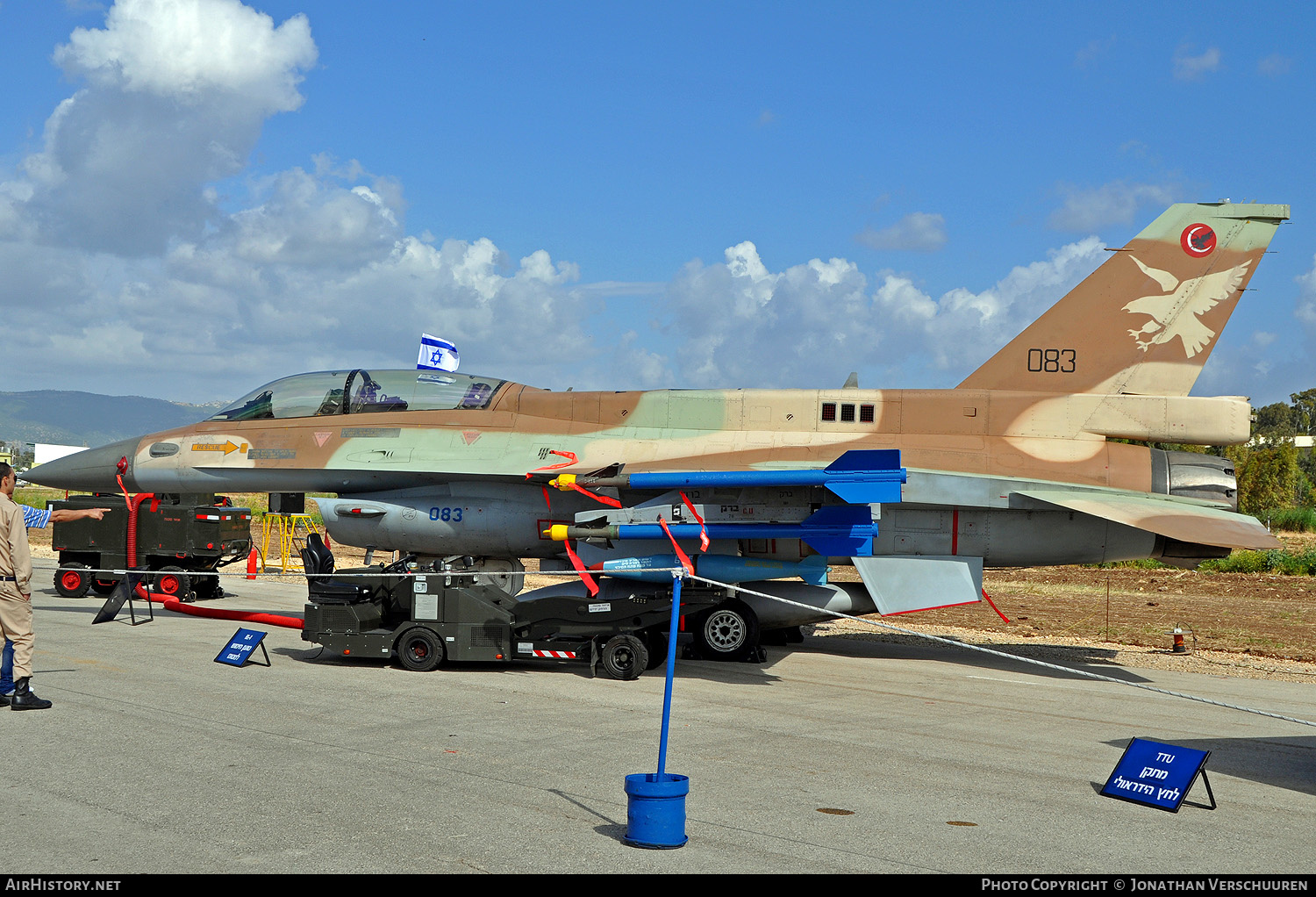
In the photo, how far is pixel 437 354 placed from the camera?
23.6m

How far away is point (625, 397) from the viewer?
41.8 ft

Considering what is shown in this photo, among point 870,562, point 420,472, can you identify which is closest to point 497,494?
point 420,472

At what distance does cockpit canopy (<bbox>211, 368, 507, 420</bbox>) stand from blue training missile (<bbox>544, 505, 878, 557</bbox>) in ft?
9.30

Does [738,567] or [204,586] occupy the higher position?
[738,567]

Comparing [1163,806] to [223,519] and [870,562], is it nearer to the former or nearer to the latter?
[870,562]

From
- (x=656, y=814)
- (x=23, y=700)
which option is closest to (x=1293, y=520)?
(x=656, y=814)

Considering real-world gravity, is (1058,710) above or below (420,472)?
below

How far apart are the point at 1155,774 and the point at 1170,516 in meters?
5.35

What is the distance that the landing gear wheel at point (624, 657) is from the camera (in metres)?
10.4

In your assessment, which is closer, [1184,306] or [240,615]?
[1184,306]

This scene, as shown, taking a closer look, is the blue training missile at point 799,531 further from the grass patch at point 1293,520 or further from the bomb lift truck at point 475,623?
the grass patch at point 1293,520

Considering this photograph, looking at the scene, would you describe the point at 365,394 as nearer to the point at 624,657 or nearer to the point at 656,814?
the point at 624,657

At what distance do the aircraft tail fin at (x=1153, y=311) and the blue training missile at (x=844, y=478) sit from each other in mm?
2844
